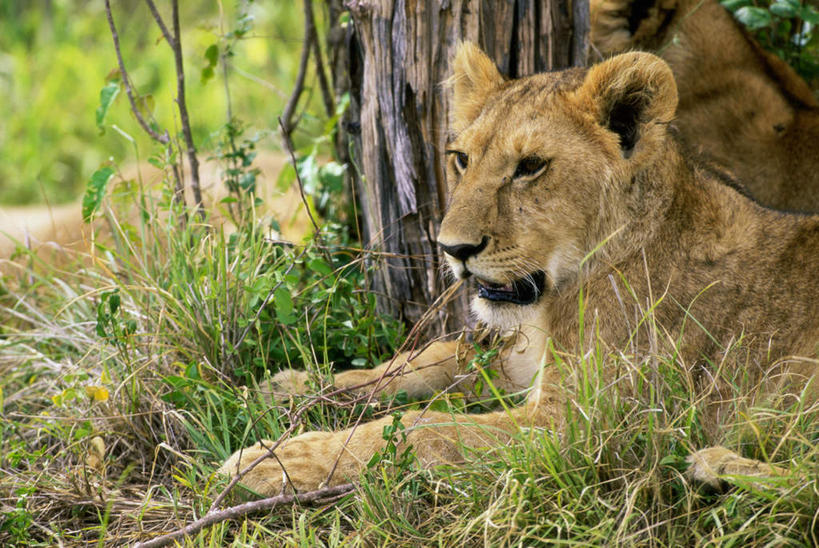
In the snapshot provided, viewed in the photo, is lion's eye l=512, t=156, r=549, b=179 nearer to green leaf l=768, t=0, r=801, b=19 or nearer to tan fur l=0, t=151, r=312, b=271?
tan fur l=0, t=151, r=312, b=271

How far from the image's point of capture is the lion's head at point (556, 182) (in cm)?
270

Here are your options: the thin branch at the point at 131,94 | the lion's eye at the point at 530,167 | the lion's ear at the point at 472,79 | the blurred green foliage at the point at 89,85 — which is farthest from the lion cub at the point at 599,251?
the blurred green foliage at the point at 89,85

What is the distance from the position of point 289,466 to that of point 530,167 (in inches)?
44.4

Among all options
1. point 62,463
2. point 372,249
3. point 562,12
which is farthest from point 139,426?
point 562,12

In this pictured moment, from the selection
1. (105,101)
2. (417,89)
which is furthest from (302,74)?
(417,89)

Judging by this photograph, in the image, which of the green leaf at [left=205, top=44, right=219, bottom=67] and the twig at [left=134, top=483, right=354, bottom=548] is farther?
the green leaf at [left=205, top=44, right=219, bottom=67]

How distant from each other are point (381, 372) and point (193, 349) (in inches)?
26.3

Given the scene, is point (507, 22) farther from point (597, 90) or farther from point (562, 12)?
point (597, 90)

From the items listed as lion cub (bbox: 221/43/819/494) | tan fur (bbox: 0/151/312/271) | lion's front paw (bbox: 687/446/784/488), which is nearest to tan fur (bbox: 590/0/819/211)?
lion cub (bbox: 221/43/819/494)

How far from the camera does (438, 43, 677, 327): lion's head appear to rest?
270cm

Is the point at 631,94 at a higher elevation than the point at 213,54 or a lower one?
higher

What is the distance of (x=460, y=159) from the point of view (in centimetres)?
304

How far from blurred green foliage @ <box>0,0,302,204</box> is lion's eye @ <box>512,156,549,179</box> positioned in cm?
415

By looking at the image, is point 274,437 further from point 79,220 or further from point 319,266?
point 79,220
